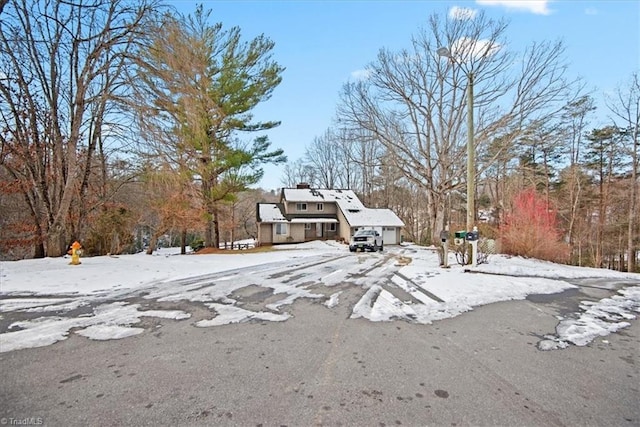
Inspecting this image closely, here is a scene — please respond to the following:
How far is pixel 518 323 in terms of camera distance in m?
4.43

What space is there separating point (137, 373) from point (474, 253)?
8.40m

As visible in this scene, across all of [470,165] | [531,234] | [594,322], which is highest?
[470,165]

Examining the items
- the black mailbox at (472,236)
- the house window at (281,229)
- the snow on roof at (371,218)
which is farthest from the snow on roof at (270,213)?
the black mailbox at (472,236)

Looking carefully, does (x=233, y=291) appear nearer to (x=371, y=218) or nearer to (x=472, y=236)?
(x=472, y=236)

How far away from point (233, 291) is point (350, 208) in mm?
25548

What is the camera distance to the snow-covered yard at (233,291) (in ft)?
13.5

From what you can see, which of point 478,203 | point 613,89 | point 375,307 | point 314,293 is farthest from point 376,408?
point 478,203

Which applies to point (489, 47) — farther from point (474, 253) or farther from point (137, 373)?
point (137, 373)

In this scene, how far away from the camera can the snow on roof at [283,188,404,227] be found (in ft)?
97.9

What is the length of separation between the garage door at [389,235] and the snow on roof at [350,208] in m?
0.65

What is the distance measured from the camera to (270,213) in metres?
30.6

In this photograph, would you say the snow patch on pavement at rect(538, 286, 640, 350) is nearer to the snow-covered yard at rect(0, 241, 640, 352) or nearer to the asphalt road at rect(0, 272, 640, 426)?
the snow-covered yard at rect(0, 241, 640, 352)

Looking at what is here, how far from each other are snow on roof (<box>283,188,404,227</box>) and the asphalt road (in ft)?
82.7

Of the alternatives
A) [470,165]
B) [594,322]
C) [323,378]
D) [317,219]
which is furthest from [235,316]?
[317,219]
